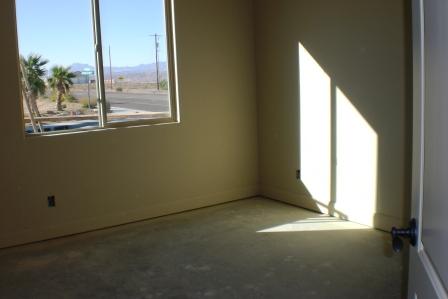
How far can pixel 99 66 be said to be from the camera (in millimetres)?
4527

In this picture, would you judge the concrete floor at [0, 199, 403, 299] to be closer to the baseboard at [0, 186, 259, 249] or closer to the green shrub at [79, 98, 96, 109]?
the baseboard at [0, 186, 259, 249]

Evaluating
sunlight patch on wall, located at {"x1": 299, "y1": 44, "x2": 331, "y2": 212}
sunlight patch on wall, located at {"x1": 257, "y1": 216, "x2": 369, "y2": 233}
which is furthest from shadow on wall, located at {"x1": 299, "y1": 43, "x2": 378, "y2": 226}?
sunlight patch on wall, located at {"x1": 257, "y1": 216, "x2": 369, "y2": 233}

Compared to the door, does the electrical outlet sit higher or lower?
lower

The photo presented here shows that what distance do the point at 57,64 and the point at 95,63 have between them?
13.6 inches

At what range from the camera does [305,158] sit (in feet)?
16.5

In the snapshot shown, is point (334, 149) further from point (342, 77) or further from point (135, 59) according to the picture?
point (135, 59)

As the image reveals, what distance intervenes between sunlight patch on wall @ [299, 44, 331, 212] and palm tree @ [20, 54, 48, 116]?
2508 millimetres

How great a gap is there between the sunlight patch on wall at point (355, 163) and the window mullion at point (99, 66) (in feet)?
7.33

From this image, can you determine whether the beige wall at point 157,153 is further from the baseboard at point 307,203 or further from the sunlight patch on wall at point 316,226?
the sunlight patch on wall at point 316,226

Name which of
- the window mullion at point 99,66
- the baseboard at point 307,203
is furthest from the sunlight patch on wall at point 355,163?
the window mullion at point 99,66

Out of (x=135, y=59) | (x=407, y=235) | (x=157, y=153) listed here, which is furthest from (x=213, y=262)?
(x=407, y=235)

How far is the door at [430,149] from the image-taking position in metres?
0.82

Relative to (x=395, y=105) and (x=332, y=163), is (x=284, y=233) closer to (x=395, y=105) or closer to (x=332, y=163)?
(x=332, y=163)

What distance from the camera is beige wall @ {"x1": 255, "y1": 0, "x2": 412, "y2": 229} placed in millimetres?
3992
